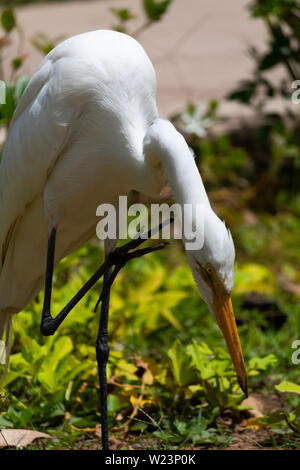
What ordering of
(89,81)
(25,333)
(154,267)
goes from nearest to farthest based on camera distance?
1. (89,81)
2. (25,333)
3. (154,267)

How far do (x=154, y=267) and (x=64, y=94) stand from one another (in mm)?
1887

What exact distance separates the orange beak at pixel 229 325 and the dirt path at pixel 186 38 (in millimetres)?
3951

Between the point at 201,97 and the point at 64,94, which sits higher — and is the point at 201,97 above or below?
below

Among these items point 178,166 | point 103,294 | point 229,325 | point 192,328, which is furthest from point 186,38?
point 229,325

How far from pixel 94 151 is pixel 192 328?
163 centimetres

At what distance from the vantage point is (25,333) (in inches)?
132

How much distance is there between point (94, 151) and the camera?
2.60 meters

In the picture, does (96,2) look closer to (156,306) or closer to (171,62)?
(171,62)

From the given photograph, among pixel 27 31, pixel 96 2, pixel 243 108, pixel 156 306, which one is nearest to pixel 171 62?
pixel 243 108

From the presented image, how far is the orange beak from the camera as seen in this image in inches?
92.6

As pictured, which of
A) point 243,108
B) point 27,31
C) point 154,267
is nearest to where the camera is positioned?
point 154,267

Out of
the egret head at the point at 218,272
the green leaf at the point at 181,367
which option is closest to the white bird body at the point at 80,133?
the egret head at the point at 218,272

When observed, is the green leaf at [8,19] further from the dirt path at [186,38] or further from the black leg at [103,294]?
the dirt path at [186,38]

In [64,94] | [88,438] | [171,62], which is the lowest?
[88,438]
